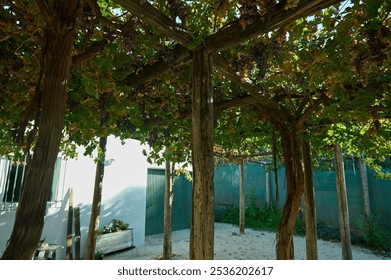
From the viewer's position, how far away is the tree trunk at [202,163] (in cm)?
187

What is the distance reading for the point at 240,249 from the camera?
347 inches

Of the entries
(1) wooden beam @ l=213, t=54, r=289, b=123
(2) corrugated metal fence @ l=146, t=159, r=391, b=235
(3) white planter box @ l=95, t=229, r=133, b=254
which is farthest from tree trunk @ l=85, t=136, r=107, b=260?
(2) corrugated metal fence @ l=146, t=159, r=391, b=235

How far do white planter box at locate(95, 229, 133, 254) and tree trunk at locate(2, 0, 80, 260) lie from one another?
7191 mm

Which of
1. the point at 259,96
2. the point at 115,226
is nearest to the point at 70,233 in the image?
the point at 115,226

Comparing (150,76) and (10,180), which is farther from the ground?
(150,76)

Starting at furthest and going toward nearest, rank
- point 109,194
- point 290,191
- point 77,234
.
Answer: point 109,194, point 77,234, point 290,191

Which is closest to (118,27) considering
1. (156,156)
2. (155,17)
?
(155,17)

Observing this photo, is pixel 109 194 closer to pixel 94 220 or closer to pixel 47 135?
pixel 94 220

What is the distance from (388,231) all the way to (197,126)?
1064 centimetres

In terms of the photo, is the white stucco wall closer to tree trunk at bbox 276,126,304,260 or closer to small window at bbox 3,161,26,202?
small window at bbox 3,161,26,202

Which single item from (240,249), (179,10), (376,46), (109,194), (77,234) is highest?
(179,10)

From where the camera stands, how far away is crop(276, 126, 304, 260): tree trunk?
3.71 m

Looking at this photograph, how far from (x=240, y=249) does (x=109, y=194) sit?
4.54 meters

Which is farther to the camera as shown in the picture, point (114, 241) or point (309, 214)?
point (114, 241)
